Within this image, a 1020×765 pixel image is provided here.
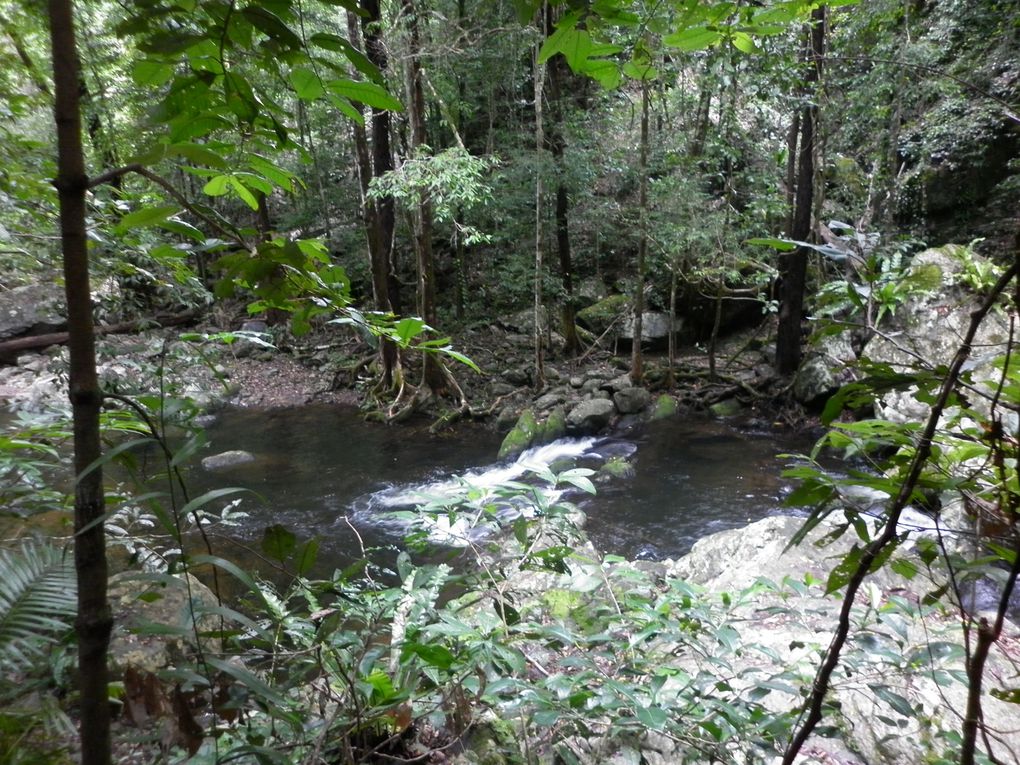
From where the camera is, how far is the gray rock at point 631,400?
1027 centimetres

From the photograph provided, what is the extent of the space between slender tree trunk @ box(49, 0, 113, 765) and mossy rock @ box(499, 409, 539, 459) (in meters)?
8.26

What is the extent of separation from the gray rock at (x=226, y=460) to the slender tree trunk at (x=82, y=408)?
326 inches

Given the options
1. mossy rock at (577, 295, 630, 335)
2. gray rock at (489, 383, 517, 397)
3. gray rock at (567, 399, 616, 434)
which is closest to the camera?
gray rock at (567, 399, 616, 434)

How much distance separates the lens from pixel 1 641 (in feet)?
2.85

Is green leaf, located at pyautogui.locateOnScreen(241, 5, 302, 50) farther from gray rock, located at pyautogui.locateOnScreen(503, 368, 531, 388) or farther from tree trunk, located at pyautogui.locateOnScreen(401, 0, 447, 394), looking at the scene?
gray rock, located at pyautogui.locateOnScreen(503, 368, 531, 388)

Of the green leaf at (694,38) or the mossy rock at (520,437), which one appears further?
the mossy rock at (520,437)

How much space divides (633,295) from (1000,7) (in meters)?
7.19

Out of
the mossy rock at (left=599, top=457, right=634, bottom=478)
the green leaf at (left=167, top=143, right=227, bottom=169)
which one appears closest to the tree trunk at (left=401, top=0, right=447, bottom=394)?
the mossy rock at (left=599, top=457, right=634, bottom=478)

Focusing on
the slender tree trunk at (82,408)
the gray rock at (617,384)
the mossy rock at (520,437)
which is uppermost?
the slender tree trunk at (82,408)

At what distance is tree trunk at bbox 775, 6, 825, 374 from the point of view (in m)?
9.08

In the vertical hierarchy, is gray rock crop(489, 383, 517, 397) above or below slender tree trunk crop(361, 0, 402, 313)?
below

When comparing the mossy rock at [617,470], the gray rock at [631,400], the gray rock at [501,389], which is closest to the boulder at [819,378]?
the gray rock at [631,400]

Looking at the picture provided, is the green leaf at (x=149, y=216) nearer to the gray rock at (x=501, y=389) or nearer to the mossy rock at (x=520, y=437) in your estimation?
the mossy rock at (x=520, y=437)

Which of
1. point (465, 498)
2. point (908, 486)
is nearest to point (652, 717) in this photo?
point (908, 486)
